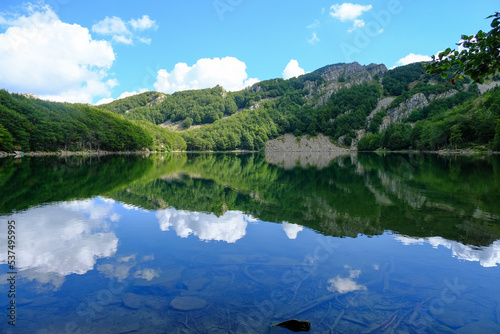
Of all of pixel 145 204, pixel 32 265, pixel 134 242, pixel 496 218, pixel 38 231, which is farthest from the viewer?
pixel 145 204

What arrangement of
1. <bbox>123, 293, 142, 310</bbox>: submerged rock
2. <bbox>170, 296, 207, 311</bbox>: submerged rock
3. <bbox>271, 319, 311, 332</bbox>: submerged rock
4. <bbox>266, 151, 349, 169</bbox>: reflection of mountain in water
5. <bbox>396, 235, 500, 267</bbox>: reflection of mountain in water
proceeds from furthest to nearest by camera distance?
1. <bbox>266, 151, 349, 169</bbox>: reflection of mountain in water
2. <bbox>396, 235, 500, 267</bbox>: reflection of mountain in water
3. <bbox>123, 293, 142, 310</bbox>: submerged rock
4. <bbox>170, 296, 207, 311</bbox>: submerged rock
5. <bbox>271, 319, 311, 332</bbox>: submerged rock

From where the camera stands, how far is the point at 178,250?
1202 cm

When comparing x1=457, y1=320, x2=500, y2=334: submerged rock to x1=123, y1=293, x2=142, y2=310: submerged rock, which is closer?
x1=457, y1=320, x2=500, y2=334: submerged rock

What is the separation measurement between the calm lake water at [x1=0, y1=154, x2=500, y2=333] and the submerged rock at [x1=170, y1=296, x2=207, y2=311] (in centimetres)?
5

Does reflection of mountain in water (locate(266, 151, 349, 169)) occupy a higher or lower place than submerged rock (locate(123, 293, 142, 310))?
higher

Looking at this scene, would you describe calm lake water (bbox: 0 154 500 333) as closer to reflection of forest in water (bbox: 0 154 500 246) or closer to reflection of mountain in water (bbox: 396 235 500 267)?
reflection of mountain in water (bbox: 396 235 500 267)

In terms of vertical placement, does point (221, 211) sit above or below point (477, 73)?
below

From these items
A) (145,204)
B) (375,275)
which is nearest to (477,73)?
(375,275)

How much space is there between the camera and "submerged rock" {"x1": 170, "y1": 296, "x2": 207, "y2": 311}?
298 inches

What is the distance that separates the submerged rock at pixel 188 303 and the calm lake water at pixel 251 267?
0.16 feet

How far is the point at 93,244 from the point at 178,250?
3996 millimetres

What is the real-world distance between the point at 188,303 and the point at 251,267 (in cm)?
299

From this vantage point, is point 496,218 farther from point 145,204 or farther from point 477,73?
point 145,204

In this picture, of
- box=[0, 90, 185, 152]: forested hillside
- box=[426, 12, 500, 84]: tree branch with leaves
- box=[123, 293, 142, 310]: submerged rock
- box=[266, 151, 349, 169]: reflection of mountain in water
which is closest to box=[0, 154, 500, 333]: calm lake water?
box=[123, 293, 142, 310]: submerged rock
